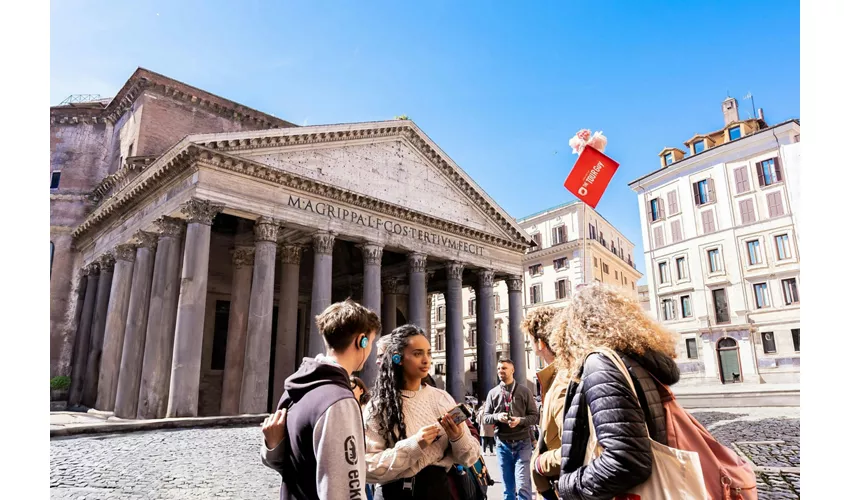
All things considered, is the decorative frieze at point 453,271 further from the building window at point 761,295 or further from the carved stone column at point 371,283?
the building window at point 761,295

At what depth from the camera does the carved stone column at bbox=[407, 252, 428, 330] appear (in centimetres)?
1719

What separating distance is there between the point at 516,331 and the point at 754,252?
42.2 feet

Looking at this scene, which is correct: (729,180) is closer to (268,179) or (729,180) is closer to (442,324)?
(442,324)

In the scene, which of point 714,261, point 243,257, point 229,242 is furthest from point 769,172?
point 229,242

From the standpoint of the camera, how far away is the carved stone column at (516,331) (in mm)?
19672

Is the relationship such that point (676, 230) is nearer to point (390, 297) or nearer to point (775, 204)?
point (775, 204)

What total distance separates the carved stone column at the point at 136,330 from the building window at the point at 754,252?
24.6 meters

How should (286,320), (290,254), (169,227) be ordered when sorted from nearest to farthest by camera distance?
(169,227) → (286,320) → (290,254)

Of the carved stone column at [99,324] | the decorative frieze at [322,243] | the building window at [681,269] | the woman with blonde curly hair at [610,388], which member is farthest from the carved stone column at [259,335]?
the building window at [681,269]

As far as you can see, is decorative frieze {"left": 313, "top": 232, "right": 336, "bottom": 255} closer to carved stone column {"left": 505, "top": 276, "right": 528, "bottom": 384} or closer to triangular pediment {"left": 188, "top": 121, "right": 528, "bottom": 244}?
triangular pediment {"left": 188, "top": 121, "right": 528, "bottom": 244}

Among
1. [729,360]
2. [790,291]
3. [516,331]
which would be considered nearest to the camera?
[516,331]

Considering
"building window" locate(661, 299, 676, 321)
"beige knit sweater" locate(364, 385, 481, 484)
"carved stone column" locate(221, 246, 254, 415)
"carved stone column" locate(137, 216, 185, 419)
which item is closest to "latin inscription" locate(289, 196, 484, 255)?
"carved stone column" locate(137, 216, 185, 419)

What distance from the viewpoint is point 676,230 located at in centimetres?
2692
